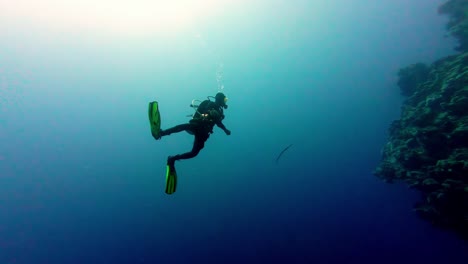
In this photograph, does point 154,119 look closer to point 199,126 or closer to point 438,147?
point 199,126

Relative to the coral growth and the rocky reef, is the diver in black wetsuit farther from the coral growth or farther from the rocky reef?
the rocky reef

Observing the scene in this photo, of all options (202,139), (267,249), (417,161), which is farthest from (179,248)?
(202,139)

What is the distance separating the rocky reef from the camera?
48.9 feet

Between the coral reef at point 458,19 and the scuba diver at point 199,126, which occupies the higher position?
the coral reef at point 458,19

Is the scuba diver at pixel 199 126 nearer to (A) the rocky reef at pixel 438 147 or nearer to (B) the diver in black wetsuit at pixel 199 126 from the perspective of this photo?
(B) the diver in black wetsuit at pixel 199 126

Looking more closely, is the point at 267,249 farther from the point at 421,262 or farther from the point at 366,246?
the point at 421,262

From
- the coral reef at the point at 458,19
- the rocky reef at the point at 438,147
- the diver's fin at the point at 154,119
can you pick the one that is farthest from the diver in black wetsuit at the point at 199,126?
the coral reef at the point at 458,19

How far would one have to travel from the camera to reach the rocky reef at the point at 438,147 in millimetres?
14891

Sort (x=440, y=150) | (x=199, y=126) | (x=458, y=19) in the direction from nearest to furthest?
(x=199, y=126), (x=440, y=150), (x=458, y=19)

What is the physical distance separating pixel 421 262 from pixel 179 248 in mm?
49796

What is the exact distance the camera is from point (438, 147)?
1703cm

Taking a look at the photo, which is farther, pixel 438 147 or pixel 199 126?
pixel 438 147

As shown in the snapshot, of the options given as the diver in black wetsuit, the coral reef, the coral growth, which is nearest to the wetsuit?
the diver in black wetsuit

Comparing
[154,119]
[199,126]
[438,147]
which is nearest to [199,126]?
[199,126]
